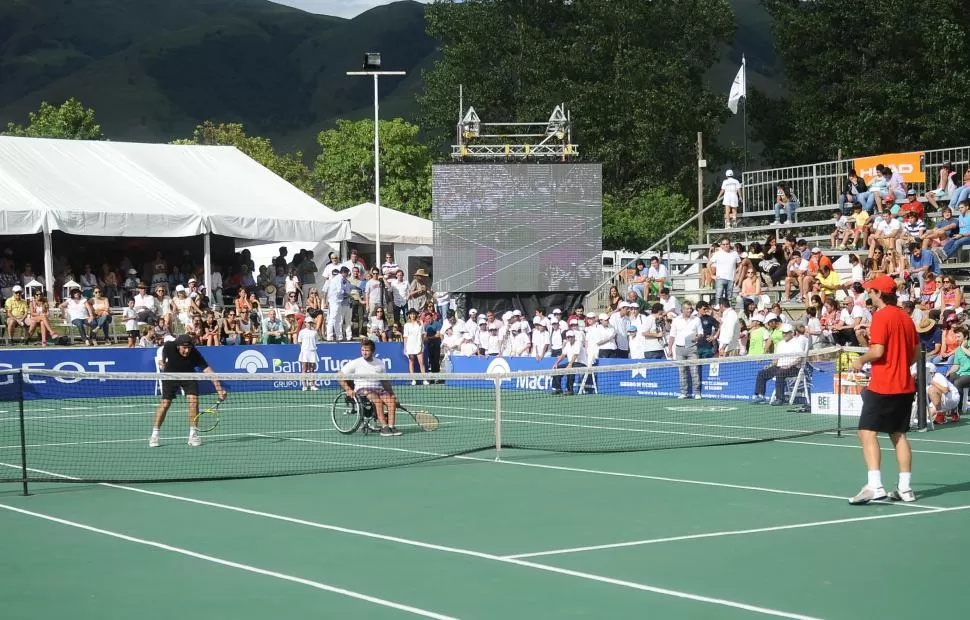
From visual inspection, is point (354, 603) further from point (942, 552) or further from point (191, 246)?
point (191, 246)

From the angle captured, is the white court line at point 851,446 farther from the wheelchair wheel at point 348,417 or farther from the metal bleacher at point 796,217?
the metal bleacher at point 796,217

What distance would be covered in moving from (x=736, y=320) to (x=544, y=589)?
17230 mm

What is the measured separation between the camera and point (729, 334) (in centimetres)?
2569

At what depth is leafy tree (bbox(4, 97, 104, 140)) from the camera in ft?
273

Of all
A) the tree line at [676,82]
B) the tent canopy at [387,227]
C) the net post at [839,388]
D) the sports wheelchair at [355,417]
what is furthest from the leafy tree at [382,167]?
the sports wheelchair at [355,417]

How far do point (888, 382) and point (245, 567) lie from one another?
20.1ft

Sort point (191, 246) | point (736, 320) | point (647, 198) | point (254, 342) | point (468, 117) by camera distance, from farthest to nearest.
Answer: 1. point (647, 198)
2. point (191, 246)
3. point (468, 117)
4. point (254, 342)
5. point (736, 320)

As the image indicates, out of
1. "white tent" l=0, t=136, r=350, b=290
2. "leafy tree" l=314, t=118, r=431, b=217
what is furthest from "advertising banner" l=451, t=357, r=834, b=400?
"leafy tree" l=314, t=118, r=431, b=217

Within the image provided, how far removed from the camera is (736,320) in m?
25.7

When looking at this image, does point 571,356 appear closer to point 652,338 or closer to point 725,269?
point 652,338

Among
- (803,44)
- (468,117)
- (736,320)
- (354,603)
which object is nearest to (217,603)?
(354,603)

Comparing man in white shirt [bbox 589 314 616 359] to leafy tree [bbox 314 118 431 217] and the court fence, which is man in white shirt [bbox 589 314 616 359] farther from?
leafy tree [bbox 314 118 431 217]

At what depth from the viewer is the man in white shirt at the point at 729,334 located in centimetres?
2567

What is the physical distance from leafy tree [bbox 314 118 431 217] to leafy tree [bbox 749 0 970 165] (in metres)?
28.8
